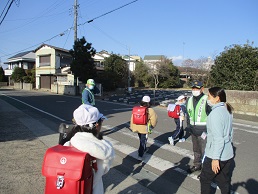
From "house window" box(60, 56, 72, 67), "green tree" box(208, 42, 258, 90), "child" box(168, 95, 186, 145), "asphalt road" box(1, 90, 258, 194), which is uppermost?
"house window" box(60, 56, 72, 67)

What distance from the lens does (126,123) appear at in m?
10.2

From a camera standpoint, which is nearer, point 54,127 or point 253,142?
point 253,142

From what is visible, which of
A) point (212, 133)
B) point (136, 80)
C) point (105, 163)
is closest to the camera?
point (105, 163)

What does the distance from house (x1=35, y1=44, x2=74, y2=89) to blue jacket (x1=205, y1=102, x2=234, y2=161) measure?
35901 millimetres

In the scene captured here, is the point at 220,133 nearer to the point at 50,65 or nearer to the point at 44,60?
the point at 50,65

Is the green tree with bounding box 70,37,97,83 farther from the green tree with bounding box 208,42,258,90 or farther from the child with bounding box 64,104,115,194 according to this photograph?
the child with bounding box 64,104,115,194

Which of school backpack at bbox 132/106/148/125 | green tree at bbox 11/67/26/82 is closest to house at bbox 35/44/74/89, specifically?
green tree at bbox 11/67/26/82

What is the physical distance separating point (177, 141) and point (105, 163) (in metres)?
5.43

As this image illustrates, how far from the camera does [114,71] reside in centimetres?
3362

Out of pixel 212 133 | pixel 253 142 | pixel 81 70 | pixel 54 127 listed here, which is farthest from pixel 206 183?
pixel 81 70

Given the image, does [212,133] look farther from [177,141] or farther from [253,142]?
[253,142]

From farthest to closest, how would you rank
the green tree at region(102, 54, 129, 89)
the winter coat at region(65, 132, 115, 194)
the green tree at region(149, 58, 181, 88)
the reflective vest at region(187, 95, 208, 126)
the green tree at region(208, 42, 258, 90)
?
the green tree at region(149, 58, 181, 88) → the green tree at region(102, 54, 129, 89) → the green tree at region(208, 42, 258, 90) → the reflective vest at region(187, 95, 208, 126) → the winter coat at region(65, 132, 115, 194)

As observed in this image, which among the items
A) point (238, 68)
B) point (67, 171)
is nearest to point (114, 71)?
point (238, 68)

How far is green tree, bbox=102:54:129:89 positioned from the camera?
98.7 ft
